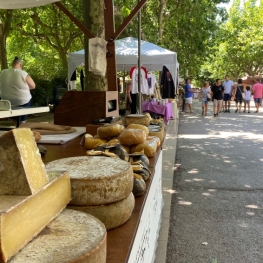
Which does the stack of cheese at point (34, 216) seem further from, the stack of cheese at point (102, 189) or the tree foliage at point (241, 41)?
the tree foliage at point (241, 41)

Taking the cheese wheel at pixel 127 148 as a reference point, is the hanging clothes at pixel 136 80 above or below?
above

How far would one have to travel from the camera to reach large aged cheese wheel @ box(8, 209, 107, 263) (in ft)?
2.74

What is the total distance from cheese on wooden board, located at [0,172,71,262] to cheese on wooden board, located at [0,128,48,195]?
0.08ft

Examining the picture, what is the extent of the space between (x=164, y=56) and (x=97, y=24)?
5.53m

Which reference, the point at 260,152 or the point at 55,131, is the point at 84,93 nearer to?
the point at 55,131

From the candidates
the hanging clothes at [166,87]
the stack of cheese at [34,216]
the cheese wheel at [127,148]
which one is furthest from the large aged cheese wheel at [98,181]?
the hanging clothes at [166,87]

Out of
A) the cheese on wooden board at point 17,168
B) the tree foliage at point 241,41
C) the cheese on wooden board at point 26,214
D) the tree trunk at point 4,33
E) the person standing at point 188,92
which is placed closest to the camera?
the cheese on wooden board at point 26,214

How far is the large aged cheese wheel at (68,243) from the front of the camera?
0.83 meters

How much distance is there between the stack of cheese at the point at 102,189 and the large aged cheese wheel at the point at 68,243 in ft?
0.66

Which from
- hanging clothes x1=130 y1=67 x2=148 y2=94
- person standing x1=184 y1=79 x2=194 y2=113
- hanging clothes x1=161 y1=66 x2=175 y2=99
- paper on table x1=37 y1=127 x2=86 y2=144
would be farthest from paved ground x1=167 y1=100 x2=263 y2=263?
person standing x1=184 y1=79 x2=194 y2=113

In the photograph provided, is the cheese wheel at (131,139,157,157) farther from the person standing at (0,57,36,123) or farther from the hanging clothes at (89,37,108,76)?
the person standing at (0,57,36,123)

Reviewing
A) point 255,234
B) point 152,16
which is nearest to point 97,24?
point 255,234

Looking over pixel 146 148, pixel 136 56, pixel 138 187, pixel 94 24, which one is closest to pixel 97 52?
pixel 94 24

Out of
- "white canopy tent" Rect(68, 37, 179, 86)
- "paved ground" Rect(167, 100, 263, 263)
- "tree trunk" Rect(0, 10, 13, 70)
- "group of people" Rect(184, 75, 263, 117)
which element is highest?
"tree trunk" Rect(0, 10, 13, 70)
